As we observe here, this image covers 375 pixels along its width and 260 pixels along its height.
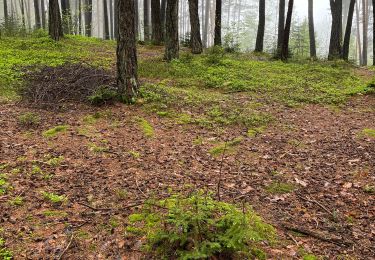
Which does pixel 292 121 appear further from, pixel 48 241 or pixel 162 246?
pixel 48 241

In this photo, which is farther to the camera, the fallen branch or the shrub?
the fallen branch

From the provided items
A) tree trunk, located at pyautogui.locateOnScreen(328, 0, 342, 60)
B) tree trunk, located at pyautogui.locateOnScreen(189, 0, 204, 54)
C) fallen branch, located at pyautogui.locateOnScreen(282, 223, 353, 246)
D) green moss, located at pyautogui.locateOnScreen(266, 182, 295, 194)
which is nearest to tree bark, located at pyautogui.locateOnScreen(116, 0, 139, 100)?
green moss, located at pyautogui.locateOnScreen(266, 182, 295, 194)

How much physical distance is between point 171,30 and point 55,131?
692 centimetres

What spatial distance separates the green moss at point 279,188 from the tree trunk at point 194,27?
10.8 meters

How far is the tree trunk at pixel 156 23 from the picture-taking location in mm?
16391

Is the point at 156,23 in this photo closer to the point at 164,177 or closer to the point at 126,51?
the point at 126,51

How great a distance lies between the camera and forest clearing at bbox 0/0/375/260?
3625 mm

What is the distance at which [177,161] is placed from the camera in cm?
599

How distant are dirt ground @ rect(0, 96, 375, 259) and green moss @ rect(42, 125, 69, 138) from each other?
18cm

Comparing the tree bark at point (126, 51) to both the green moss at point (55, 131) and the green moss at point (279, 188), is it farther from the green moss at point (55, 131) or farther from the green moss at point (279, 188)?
the green moss at point (279, 188)

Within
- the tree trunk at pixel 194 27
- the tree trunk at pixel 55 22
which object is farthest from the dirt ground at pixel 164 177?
the tree trunk at pixel 55 22

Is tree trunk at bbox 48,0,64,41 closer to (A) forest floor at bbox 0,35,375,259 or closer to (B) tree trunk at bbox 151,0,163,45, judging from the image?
(B) tree trunk at bbox 151,0,163,45

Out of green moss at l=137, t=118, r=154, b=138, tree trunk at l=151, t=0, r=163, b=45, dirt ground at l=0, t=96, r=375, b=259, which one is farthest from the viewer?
tree trunk at l=151, t=0, r=163, b=45

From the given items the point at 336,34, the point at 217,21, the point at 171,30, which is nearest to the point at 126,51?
the point at 171,30
